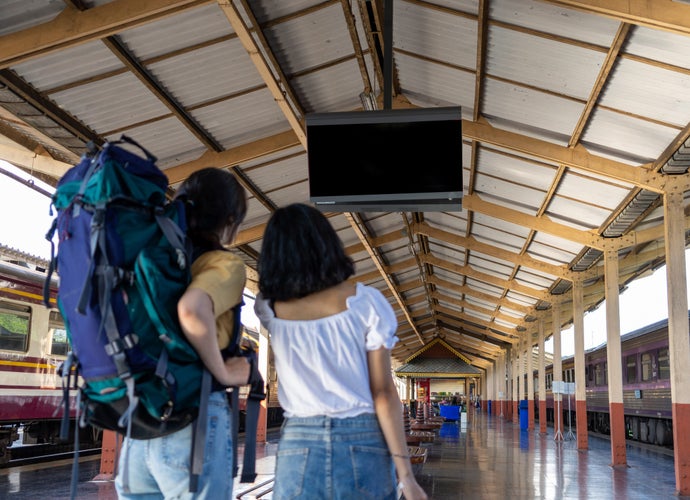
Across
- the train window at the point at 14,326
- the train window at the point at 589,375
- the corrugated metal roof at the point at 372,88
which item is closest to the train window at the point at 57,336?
the train window at the point at 14,326

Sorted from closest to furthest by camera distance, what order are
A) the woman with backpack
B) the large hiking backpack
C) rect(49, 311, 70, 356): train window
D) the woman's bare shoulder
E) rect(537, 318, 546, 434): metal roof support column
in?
the large hiking backpack, the woman with backpack, the woman's bare shoulder, rect(49, 311, 70, 356): train window, rect(537, 318, 546, 434): metal roof support column

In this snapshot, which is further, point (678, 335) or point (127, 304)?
A: point (678, 335)

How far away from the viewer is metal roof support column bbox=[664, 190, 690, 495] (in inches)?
381

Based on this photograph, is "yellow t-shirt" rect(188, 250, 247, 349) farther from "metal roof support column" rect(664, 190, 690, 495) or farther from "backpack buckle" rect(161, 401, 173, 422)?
"metal roof support column" rect(664, 190, 690, 495)

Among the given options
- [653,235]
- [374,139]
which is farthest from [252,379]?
[653,235]

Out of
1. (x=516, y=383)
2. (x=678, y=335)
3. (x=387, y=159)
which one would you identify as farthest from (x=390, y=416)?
(x=516, y=383)

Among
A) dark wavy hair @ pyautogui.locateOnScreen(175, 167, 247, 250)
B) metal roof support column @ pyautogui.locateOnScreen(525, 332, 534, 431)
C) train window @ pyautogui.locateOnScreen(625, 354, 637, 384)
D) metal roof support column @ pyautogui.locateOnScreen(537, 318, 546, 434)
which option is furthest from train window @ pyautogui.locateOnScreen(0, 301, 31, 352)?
metal roof support column @ pyautogui.locateOnScreen(525, 332, 534, 431)

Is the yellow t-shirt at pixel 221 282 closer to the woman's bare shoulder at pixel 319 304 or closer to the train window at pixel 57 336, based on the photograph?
the woman's bare shoulder at pixel 319 304

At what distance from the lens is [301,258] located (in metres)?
2.10

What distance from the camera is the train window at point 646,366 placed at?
56.0ft

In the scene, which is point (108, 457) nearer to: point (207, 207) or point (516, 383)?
point (207, 207)

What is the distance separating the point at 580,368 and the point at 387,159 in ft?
40.9

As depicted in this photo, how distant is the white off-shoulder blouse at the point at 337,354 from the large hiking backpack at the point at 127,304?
343 millimetres

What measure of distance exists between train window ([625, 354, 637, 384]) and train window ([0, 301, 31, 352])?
47.2ft
